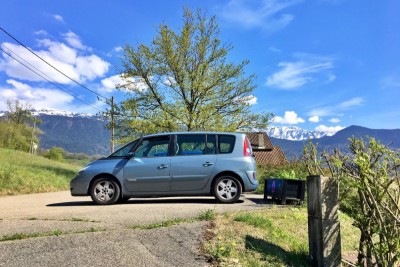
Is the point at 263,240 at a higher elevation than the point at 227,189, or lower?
lower

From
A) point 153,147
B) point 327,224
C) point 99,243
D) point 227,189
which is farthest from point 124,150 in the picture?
point 327,224

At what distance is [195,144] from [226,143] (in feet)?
2.49

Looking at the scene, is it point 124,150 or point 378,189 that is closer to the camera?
point 378,189

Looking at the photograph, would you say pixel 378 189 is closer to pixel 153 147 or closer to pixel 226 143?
pixel 226 143

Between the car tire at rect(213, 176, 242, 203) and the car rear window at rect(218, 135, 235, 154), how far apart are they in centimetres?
66

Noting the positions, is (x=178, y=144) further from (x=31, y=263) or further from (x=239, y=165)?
(x=31, y=263)

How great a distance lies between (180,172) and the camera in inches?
369

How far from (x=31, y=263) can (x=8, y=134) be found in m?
65.4

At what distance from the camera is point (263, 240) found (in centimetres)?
550

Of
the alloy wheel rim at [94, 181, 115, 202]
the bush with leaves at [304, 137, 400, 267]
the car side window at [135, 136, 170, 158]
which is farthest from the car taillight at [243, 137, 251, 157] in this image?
the bush with leaves at [304, 137, 400, 267]

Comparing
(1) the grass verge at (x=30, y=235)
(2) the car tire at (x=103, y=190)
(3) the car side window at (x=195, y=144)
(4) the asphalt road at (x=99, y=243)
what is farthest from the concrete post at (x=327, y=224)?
(2) the car tire at (x=103, y=190)

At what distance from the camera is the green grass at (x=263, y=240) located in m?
4.80

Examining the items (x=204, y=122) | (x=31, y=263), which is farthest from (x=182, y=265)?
(x=204, y=122)

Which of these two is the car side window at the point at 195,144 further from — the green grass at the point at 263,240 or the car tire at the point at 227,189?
the green grass at the point at 263,240
